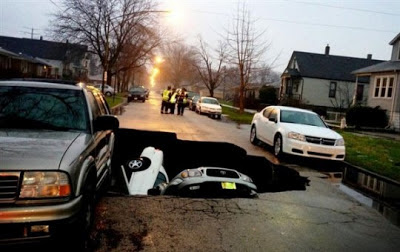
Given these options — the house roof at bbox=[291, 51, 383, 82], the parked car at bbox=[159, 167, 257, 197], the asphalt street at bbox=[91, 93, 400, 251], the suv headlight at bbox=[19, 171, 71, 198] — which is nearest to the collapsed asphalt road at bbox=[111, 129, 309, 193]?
the parked car at bbox=[159, 167, 257, 197]

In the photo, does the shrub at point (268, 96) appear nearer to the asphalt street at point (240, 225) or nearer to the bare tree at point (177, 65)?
the asphalt street at point (240, 225)

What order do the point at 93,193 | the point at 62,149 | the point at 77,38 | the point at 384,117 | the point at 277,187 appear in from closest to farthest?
the point at 62,149 → the point at 93,193 → the point at 277,187 → the point at 384,117 → the point at 77,38

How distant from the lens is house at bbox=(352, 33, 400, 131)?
89.9ft

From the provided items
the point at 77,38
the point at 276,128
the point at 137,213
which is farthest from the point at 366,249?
the point at 77,38

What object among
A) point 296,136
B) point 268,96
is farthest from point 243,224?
point 268,96

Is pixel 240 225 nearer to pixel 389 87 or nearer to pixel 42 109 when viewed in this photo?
pixel 42 109

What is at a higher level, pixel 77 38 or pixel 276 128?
pixel 77 38

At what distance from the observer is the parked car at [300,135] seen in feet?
35.1

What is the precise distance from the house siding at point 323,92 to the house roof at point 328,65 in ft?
1.98

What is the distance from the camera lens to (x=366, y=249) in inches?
190

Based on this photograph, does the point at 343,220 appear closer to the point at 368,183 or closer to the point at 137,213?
the point at 137,213

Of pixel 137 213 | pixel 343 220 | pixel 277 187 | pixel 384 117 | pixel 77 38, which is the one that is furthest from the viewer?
pixel 77 38

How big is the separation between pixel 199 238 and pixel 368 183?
6.08 meters

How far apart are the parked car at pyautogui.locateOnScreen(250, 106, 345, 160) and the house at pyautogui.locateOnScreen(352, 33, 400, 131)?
17.5 metres
